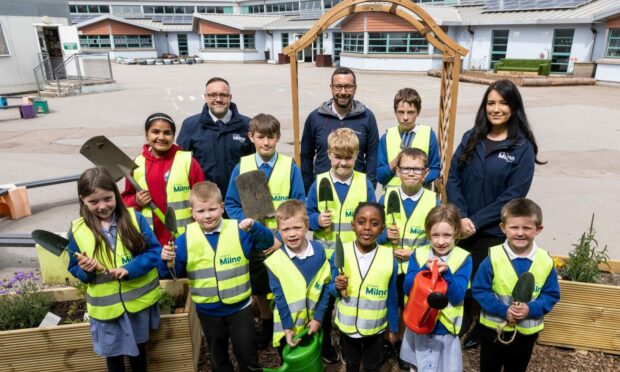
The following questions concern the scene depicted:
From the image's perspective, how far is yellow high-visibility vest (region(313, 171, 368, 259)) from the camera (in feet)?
10.6

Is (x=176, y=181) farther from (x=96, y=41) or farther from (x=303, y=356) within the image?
(x=96, y=41)

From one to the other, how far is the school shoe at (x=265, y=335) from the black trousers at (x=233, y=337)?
52 cm

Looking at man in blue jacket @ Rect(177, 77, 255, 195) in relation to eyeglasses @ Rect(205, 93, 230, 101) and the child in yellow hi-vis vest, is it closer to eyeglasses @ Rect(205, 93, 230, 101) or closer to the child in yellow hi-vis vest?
eyeglasses @ Rect(205, 93, 230, 101)

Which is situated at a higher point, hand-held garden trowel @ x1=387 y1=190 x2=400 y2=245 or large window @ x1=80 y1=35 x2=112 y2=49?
large window @ x1=80 y1=35 x2=112 y2=49

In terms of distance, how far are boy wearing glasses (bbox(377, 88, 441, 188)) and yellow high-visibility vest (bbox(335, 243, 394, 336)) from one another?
1.38 metres

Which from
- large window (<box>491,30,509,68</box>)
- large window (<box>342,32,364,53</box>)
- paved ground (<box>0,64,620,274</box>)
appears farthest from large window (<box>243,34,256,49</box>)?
large window (<box>491,30,509,68</box>)

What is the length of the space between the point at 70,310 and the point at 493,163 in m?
3.51

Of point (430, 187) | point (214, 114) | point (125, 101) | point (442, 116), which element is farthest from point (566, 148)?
point (125, 101)

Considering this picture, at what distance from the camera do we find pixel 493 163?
3113 mm

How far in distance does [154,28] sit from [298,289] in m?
50.2

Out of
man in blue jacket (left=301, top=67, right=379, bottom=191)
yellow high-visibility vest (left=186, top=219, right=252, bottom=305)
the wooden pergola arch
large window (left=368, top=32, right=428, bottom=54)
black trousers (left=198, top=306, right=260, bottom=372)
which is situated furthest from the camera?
large window (left=368, top=32, right=428, bottom=54)

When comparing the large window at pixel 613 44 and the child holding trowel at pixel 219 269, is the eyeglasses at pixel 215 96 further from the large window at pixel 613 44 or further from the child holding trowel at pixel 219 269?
the large window at pixel 613 44

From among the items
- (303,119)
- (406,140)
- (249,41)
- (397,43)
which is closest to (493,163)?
(406,140)

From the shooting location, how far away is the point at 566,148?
9.79 m
